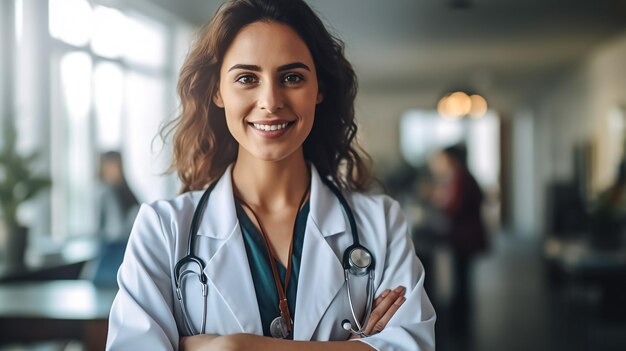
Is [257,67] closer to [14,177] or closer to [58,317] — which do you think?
[58,317]

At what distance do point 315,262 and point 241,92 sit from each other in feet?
1.04

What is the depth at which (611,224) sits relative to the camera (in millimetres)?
5246

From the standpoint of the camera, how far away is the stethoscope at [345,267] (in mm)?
1297

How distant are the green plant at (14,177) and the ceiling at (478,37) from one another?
222 cm

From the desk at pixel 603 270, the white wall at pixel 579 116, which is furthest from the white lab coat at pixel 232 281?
the white wall at pixel 579 116

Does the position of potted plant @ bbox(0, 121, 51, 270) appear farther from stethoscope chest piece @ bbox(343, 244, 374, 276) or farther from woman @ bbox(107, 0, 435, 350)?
stethoscope chest piece @ bbox(343, 244, 374, 276)

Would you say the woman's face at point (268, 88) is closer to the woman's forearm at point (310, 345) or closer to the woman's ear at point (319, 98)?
the woman's ear at point (319, 98)

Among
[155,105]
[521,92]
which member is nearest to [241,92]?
[155,105]

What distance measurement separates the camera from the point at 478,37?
7879mm

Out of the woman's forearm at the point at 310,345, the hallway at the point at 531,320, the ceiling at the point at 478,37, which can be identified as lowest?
the hallway at the point at 531,320

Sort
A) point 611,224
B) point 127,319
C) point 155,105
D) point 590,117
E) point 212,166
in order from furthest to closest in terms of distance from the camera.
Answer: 1. point 590,117
2. point 611,224
3. point 155,105
4. point 212,166
5. point 127,319

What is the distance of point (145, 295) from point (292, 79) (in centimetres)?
43

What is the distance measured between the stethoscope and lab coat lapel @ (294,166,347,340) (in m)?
0.02

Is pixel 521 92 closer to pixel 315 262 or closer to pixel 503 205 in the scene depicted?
pixel 503 205
